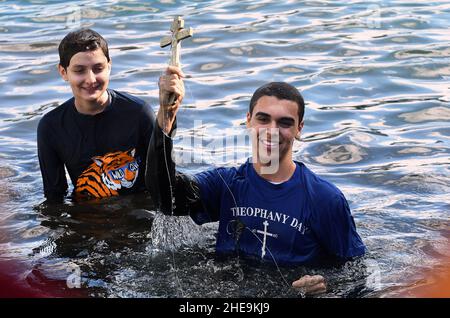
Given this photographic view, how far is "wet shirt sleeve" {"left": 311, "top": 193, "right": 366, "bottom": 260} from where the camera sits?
5.00 m

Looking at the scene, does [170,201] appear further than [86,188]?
No

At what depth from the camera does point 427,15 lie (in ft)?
A: 39.5

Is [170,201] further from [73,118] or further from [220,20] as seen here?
[220,20]

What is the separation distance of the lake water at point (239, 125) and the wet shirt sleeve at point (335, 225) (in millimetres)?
208

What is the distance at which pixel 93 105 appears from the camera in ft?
21.2

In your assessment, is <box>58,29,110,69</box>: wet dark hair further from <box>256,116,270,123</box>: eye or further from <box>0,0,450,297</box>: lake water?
<box>256,116,270,123</box>: eye

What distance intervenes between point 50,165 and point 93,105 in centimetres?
53

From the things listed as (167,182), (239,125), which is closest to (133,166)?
(167,182)

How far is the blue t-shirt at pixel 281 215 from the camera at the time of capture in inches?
198

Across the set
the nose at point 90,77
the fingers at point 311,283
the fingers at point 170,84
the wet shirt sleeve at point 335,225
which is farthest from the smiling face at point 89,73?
the fingers at point 311,283

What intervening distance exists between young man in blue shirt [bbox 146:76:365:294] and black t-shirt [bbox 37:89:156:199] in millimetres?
1307

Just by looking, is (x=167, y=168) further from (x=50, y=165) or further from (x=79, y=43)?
(x=50, y=165)

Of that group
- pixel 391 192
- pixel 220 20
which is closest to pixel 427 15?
pixel 220 20

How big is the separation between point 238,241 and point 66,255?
4.08ft
